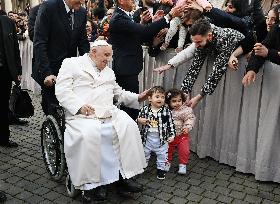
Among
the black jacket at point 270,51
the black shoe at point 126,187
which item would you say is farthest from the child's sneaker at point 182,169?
the black jacket at point 270,51

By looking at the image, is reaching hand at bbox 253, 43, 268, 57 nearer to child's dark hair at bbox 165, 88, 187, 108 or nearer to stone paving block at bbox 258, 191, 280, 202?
child's dark hair at bbox 165, 88, 187, 108

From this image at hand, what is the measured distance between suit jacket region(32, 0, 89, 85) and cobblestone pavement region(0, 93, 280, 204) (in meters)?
1.25

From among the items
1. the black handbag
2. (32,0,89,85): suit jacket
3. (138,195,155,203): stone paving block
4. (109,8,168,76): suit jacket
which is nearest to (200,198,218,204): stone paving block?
(138,195,155,203): stone paving block

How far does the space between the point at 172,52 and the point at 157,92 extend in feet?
3.90

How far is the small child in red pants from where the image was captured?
15.8 ft

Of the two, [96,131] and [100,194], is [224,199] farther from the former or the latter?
[96,131]

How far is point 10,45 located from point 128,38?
1.94 meters

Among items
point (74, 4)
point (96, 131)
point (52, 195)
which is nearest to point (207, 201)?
point (96, 131)

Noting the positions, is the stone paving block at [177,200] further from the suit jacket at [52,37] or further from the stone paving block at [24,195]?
the suit jacket at [52,37]

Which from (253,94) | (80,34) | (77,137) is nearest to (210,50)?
(253,94)

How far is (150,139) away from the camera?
474 cm

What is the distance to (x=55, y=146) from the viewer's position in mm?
4254

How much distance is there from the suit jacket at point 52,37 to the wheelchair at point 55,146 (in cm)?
52

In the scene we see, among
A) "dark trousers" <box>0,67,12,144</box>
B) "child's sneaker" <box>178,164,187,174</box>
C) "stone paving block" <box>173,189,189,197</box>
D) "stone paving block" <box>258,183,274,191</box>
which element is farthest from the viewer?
"dark trousers" <box>0,67,12,144</box>
